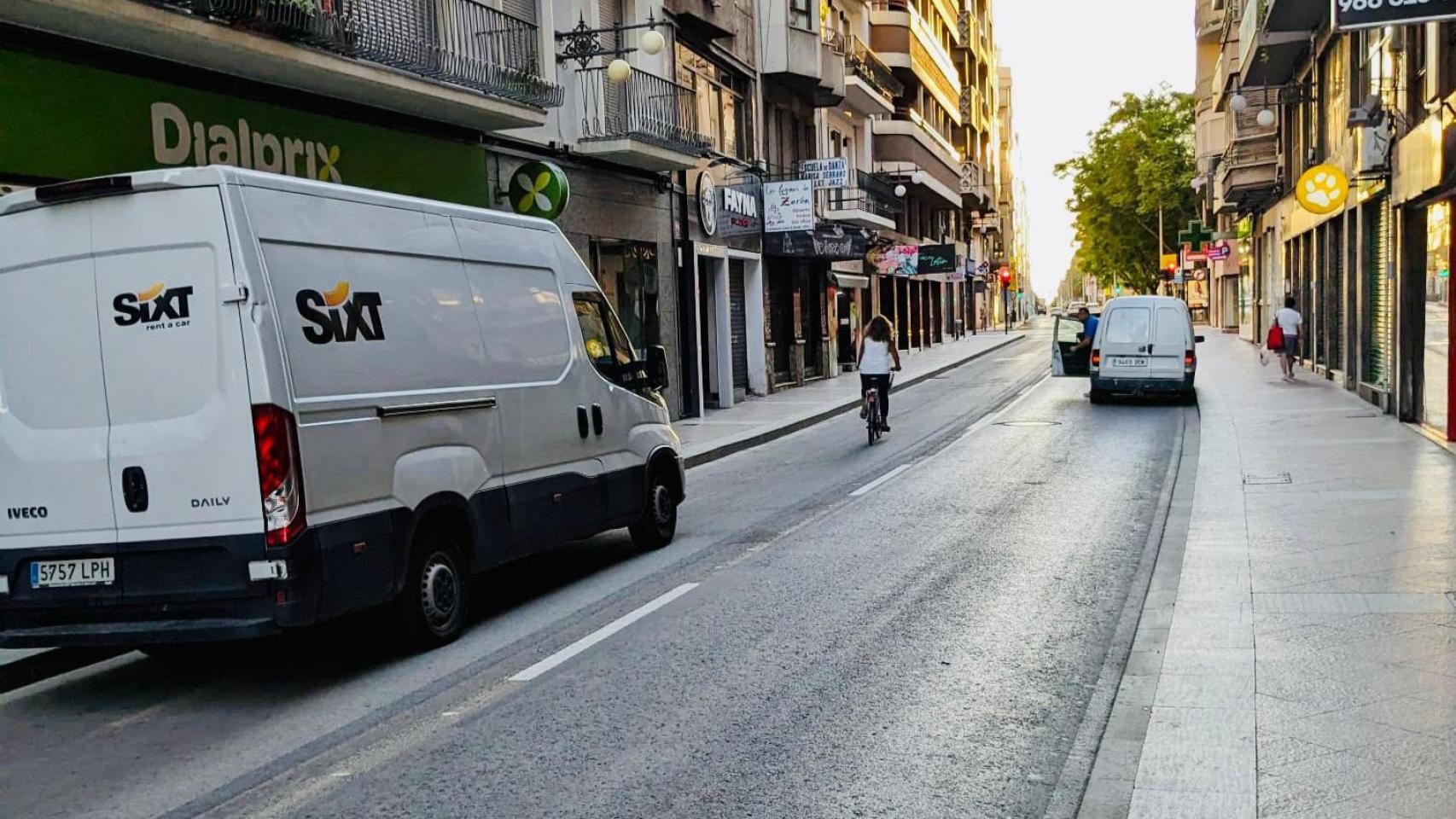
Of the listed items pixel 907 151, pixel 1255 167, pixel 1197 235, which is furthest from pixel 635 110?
pixel 1197 235

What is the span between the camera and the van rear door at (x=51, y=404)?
6.42 m

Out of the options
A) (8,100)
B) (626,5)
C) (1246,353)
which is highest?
(626,5)

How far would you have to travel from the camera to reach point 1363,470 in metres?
12.9

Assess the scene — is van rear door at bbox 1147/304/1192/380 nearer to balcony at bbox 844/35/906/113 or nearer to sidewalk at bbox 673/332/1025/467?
sidewalk at bbox 673/332/1025/467

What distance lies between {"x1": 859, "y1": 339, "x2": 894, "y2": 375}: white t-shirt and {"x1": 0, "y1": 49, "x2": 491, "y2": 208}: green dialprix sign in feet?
21.7

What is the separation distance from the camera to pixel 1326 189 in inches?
859

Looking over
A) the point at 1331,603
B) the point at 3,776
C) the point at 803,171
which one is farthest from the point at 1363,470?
the point at 803,171

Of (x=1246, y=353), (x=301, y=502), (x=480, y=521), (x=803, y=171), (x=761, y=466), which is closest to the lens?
(x=301, y=502)

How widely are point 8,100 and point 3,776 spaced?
6.77 metres

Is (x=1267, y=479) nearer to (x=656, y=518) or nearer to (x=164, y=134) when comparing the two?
(x=656, y=518)

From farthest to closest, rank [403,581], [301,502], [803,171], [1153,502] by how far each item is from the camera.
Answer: [803,171] < [1153,502] < [403,581] < [301,502]

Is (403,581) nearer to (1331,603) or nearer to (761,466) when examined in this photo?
(1331,603)

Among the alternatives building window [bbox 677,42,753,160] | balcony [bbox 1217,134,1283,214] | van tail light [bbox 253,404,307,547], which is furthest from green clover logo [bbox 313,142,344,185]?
balcony [bbox 1217,134,1283,214]

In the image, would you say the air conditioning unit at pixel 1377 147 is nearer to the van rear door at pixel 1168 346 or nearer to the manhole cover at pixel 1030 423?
the van rear door at pixel 1168 346
